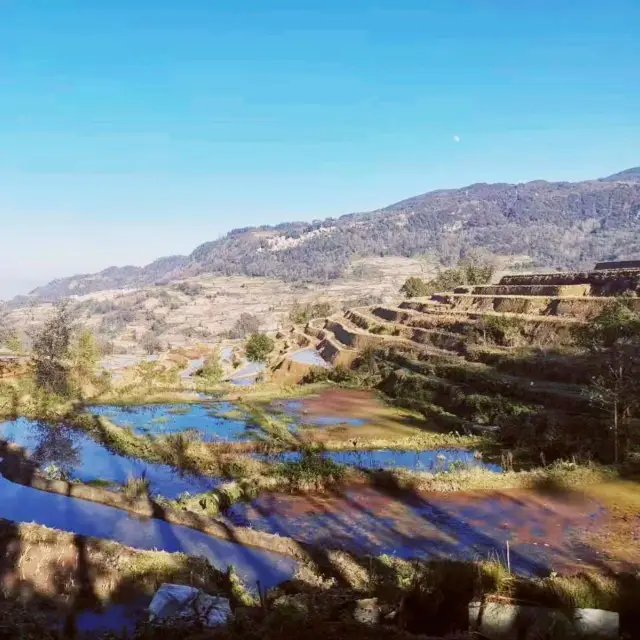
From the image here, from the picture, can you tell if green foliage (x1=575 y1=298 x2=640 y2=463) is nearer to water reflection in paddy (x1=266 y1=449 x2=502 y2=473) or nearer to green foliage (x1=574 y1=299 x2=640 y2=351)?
green foliage (x1=574 y1=299 x2=640 y2=351)

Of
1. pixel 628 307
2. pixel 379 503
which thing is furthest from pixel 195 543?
pixel 628 307

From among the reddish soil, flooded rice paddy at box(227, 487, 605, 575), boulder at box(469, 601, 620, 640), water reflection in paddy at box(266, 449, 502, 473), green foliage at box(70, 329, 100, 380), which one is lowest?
the reddish soil

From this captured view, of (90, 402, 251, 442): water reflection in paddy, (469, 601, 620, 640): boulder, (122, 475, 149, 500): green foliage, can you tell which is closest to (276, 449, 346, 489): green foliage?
(122, 475, 149, 500): green foliage

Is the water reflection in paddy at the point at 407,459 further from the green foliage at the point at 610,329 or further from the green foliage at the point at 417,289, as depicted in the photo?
the green foliage at the point at 417,289

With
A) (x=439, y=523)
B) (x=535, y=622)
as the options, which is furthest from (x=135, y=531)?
(x=535, y=622)

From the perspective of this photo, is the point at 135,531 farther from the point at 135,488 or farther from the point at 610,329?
the point at 610,329

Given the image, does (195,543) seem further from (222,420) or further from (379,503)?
(222,420)
